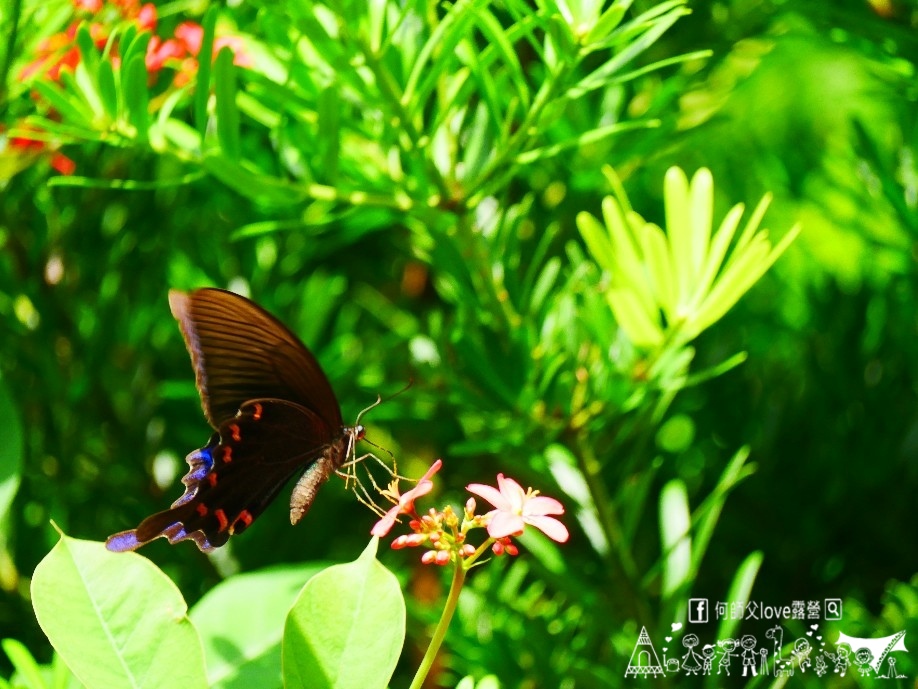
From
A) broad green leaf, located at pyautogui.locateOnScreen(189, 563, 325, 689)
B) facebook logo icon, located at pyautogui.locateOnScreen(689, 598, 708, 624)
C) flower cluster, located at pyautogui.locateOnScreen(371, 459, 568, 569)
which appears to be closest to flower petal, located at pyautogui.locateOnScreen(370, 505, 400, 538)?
flower cluster, located at pyautogui.locateOnScreen(371, 459, 568, 569)

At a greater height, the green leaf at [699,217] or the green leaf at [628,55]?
the green leaf at [628,55]

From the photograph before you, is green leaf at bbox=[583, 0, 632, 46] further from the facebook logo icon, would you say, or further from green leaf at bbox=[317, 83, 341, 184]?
the facebook logo icon

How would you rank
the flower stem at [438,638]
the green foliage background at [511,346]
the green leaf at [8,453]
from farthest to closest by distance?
the green foliage background at [511,346] → the green leaf at [8,453] → the flower stem at [438,638]

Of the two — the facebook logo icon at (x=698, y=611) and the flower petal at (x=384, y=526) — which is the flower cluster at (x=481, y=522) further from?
the facebook logo icon at (x=698, y=611)

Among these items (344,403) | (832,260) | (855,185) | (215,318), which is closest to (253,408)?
(215,318)

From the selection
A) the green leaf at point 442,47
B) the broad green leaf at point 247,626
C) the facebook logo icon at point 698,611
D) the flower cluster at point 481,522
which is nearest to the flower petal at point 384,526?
the flower cluster at point 481,522

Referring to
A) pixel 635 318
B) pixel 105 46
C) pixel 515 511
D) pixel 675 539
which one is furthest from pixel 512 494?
pixel 105 46
